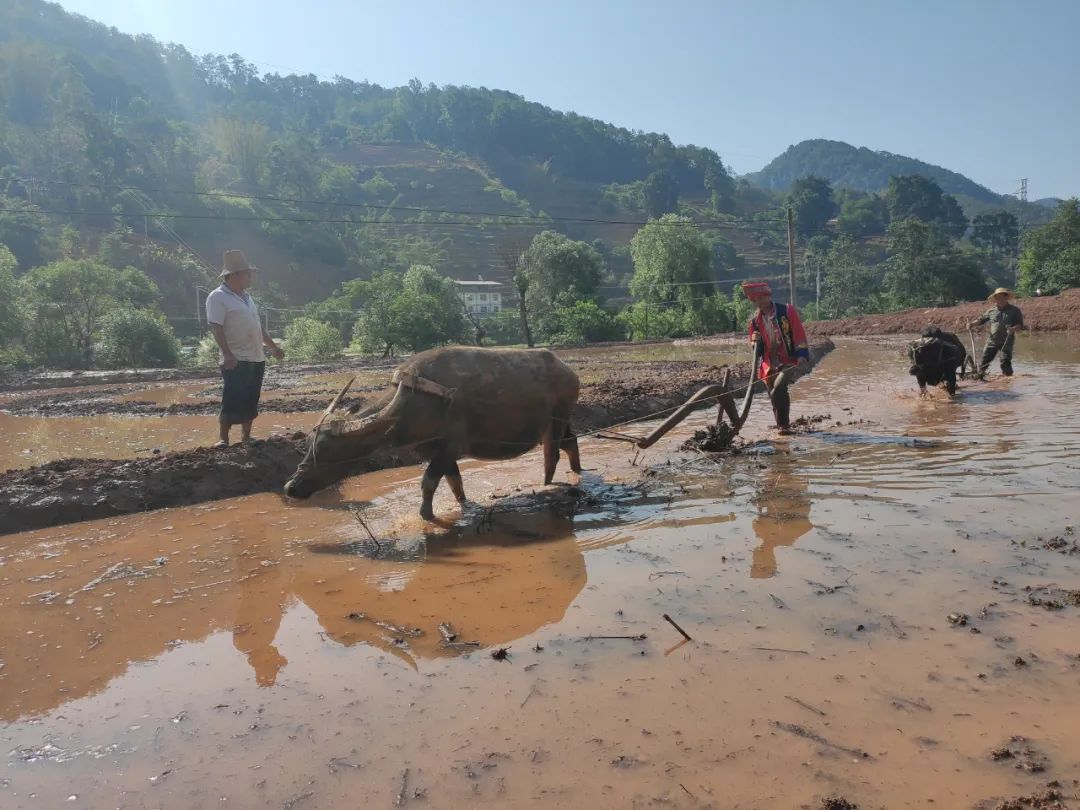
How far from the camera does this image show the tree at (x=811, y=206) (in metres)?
132

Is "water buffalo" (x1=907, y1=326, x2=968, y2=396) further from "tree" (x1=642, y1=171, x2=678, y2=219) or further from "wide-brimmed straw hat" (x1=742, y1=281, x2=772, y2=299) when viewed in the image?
"tree" (x1=642, y1=171, x2=678, y2=219)

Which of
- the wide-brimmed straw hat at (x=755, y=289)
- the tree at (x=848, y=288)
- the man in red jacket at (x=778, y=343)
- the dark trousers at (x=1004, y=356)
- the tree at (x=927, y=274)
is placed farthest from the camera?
the tree at (x=848, y=288)

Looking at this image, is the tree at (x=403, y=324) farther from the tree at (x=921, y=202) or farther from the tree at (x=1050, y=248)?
the tree at (x=921, y=202)

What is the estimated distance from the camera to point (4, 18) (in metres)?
168

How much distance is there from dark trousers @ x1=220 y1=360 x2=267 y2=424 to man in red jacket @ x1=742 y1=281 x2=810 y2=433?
5.87 meters

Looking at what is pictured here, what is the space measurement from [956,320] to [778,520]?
33036 millimetres

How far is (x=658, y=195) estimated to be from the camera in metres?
146

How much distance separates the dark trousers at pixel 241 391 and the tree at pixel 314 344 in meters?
25.6

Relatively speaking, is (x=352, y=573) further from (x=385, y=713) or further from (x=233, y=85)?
(x=233, y=85)

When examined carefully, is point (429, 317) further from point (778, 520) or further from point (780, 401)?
point (778, 520)

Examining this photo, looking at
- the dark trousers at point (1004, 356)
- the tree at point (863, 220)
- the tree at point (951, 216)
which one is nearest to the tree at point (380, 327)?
the dark trousers at point (1004, 356)

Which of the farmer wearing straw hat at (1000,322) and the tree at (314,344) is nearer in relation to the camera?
the farmer wearing straw hat at (1000,322)

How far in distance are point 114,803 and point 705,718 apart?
2284 millimetres

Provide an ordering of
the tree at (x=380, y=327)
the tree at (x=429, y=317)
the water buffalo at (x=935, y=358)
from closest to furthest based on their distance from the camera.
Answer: the water buffalo at (x=935, y=358), the tree at (x=380, y=327), the tree at (x=429, y=317)
